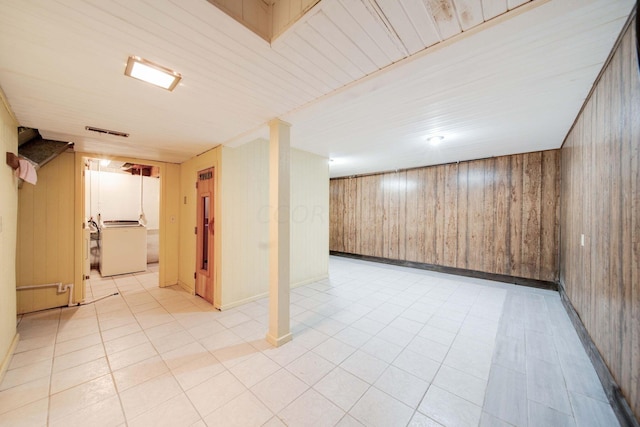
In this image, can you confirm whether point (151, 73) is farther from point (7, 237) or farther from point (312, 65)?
point (7, 237)

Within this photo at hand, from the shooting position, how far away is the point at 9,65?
5.18ft

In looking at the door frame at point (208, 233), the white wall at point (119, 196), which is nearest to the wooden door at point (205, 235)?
the door frame at point (208, 233)

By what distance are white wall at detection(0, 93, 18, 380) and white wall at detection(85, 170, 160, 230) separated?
11.7 feet

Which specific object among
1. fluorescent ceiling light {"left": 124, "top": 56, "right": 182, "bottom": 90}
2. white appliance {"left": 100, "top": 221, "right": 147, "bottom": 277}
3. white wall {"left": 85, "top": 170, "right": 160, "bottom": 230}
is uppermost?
fluorescent ceiling light {"left": 124, "top": 56, "right": 182, "bottom": 90}

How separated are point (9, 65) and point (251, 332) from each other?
2.99m

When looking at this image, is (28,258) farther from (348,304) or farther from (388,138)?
(388,138)

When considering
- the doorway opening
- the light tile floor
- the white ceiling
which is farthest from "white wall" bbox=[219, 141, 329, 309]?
the doorway opening

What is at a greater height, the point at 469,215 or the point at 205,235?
the point at 469,215

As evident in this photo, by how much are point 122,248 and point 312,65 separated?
593 cm

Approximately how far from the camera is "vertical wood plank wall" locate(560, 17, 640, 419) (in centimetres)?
143

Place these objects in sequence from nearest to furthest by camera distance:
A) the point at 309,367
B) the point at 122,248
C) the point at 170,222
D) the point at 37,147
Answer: the point at 309,367 → the point at 37,147 → the point at 170,222 → the point at 122,248

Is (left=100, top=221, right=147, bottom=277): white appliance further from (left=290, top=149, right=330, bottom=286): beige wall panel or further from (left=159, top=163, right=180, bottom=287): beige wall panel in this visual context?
(left=290, top=149, right=330, bottom=286): beige wall panel

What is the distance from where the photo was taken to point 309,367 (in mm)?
2102

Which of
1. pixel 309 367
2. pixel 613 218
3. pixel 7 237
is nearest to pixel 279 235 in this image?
pixel 309 367
